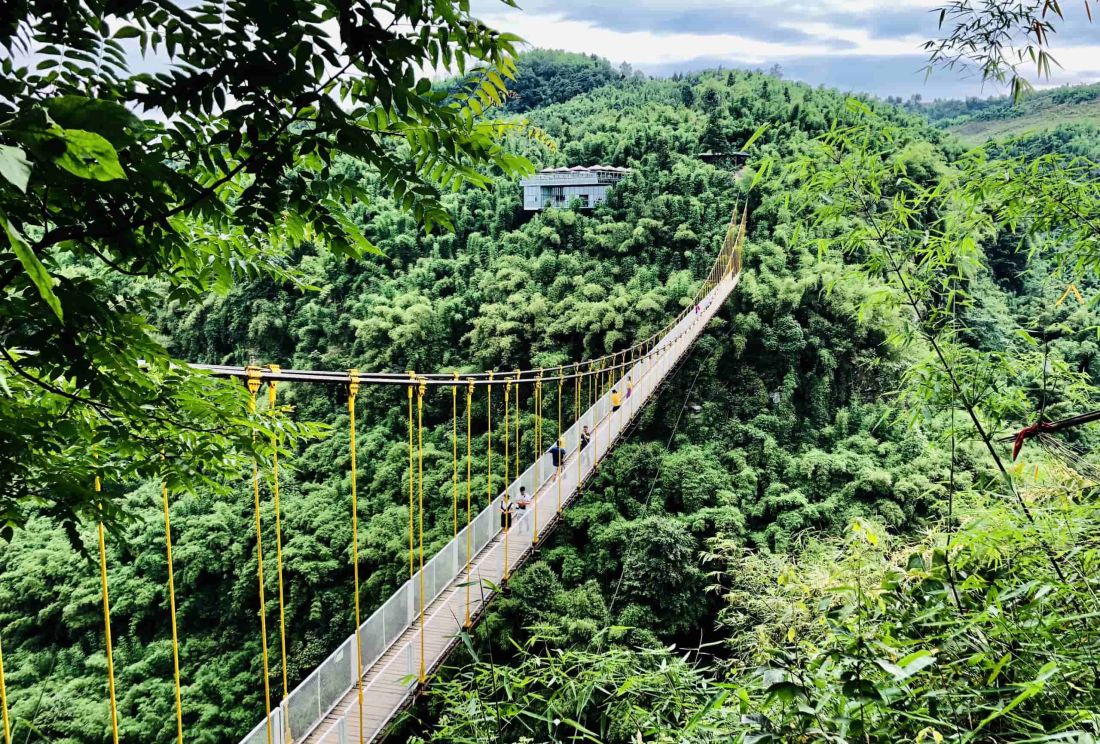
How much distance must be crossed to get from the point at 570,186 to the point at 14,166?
17.7 metres

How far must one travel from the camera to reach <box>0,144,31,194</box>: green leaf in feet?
1.41

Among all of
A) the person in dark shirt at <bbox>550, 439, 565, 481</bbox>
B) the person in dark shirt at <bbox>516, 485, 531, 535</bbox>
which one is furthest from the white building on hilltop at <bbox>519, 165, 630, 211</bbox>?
the person in dark shirt at <bbox>516, 485, 531, 535</bbox>

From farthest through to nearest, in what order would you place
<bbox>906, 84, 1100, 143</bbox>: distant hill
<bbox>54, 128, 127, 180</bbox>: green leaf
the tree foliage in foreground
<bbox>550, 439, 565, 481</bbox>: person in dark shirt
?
1. <bbox>906, 84, 1100, 143</bbox>: distant hill
2. <bbox>550, 439, 565, 481</bbox>: person in dark shirt
3. the tree foliage in foreground
4. <bbox>54, 128, 127, 180</bbox>: green leaf

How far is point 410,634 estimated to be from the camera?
12.6 feet

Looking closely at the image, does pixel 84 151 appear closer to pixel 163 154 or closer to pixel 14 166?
pixel 14 166

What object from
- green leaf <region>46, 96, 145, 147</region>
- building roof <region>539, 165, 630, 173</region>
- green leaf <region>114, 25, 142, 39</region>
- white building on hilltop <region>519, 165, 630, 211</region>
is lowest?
green leaf <region>46, 96, 145, 147</region>

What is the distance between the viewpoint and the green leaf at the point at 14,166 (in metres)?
0.43

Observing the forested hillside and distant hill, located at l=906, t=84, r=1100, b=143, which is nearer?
the forested hillside

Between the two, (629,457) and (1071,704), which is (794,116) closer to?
(629,457)

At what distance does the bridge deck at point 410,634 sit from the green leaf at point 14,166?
140 centimetres

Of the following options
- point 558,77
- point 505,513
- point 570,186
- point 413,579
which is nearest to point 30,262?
point 413,579

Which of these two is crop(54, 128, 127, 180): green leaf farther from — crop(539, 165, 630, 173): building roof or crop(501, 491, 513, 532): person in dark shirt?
crop(539, 165, 630, 173): building roof

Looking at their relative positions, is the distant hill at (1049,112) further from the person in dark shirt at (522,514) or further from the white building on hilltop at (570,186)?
the person in dark shirt at (522,514)

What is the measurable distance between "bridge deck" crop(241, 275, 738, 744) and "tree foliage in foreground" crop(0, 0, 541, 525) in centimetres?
97
